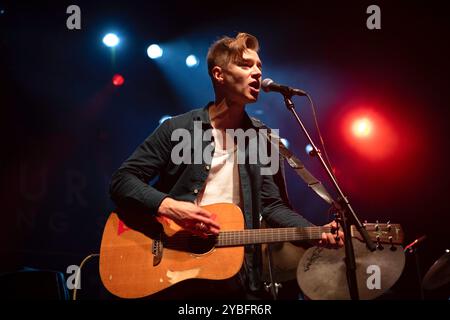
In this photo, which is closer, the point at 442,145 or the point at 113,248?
the point at 113,248

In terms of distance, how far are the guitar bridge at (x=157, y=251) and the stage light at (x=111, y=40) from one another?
4.91 metres

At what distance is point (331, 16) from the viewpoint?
5719 mm

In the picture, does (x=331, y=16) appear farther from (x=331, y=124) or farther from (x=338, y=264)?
(x=338, y=264)

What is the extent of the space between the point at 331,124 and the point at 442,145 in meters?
1.83

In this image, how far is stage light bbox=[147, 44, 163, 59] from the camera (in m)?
6.59

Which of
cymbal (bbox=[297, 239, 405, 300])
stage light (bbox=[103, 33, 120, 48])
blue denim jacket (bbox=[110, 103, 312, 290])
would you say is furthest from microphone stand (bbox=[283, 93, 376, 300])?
stage light (bbox=[103, 33, 120, 48])

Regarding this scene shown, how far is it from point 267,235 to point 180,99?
4893 mm

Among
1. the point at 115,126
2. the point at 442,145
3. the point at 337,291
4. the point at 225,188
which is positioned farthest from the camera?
the point at 115,126

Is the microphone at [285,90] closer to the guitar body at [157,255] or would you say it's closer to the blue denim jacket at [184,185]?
the blue denim jacket at [184,185]

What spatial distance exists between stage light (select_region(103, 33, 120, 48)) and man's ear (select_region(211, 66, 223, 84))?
3864mm

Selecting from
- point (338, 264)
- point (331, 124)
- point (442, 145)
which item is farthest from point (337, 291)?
point (331, 124)

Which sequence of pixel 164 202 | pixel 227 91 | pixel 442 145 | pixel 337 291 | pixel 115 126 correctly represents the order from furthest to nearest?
1. pixel 115 126
2. pixel 442 145
3. pixel 337 291
4. pixel 227 91
5. pixel 164 202

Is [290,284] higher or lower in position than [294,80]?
lower

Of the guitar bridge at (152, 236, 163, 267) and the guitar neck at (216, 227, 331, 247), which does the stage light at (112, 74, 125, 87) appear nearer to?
the guitar bridge at (152, 236, 163, 267)
